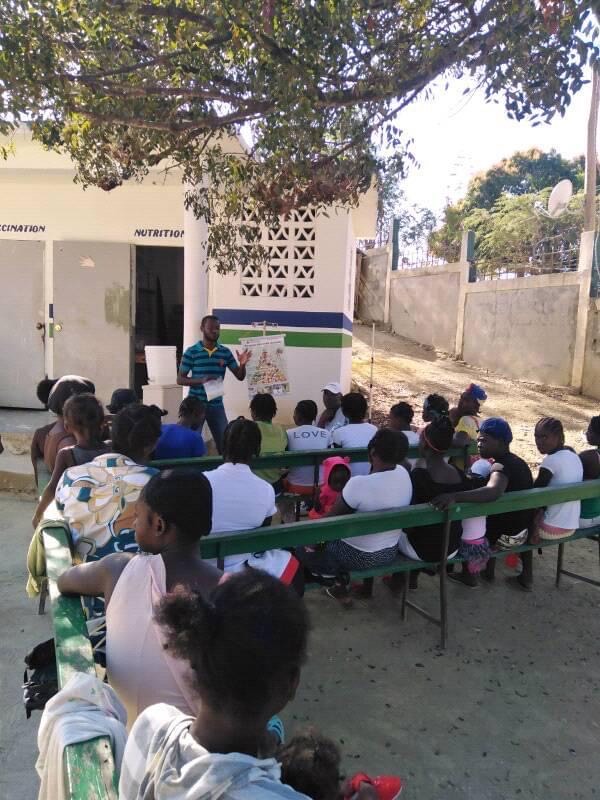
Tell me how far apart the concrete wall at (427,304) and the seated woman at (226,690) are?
1668cm

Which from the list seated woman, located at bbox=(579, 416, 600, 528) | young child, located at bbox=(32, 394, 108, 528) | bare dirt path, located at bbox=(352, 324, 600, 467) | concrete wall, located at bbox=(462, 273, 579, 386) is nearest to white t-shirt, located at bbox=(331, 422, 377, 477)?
seated woman, located at bbox=(579, 416, 600, 528)

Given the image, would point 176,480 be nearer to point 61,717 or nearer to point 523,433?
point 61,717

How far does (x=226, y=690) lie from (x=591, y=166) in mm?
18810

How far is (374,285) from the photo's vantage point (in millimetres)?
20891

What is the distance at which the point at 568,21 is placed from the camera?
2977 mm

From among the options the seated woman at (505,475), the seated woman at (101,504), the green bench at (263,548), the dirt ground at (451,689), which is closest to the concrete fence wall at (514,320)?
the dirt ground at (451,689)

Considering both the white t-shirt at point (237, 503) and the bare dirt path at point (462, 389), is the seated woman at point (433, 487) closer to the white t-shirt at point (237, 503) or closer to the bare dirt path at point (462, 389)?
the white t-shirt at point (237, 503)

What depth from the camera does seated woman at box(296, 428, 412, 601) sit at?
302 cm

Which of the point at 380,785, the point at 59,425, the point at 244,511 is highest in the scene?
the point at 59,425

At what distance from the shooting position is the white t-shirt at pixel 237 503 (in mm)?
2715

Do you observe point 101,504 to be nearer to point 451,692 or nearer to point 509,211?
point 451,692

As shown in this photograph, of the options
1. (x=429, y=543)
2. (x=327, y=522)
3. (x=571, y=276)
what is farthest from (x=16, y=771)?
(x=571, y=276)

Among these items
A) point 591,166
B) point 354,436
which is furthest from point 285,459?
point 591,166

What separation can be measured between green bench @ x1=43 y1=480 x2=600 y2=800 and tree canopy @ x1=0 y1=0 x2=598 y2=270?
7.65 ft
